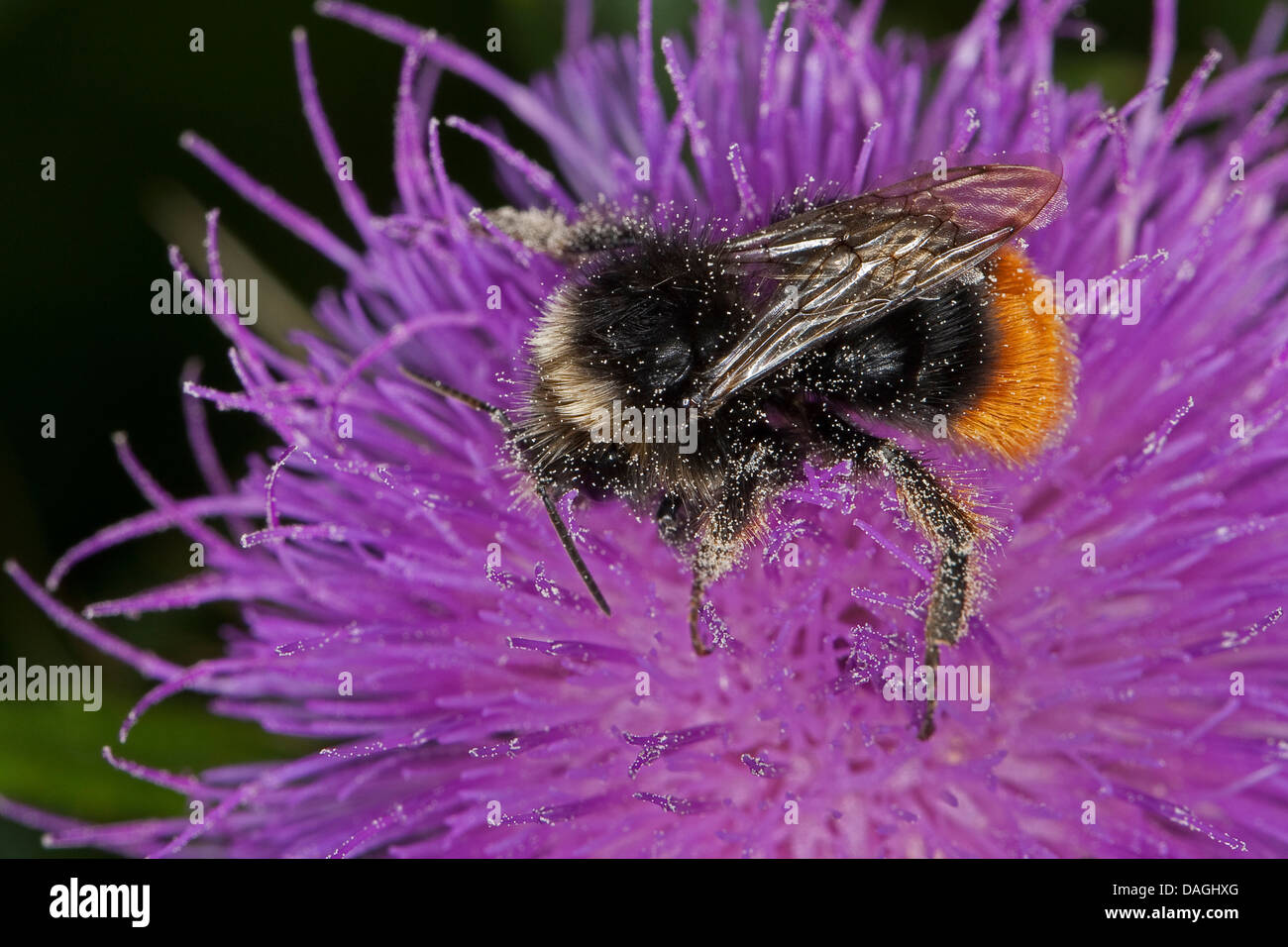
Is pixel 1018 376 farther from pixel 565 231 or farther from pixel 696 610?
pixel 565 231

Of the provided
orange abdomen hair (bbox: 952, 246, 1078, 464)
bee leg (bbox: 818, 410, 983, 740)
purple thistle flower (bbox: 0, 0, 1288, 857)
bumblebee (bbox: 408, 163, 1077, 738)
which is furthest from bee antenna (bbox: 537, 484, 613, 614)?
orange abdomen hair (bbox: 952, 246, 1078, 464)

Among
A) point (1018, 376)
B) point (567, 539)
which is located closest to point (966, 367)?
point (1018, 376)

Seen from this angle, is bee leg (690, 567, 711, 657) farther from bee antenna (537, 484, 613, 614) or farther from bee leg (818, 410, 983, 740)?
bee leg (818, 410, 983, 740)

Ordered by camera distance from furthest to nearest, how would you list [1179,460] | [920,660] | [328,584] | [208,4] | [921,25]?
[921,25] < [208,4] < [328,584] < [1179,460] < [920,660]

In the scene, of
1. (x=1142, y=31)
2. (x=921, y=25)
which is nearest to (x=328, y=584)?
(x=921, y=25)

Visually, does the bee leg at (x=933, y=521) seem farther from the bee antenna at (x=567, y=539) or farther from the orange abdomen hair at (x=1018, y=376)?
the bee antenna at (x=567, y=539)

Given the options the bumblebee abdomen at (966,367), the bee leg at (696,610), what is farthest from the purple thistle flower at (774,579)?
the bumblebee abdomen at (966,367)
